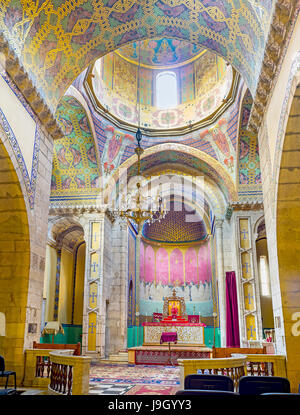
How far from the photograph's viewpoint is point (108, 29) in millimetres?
7699

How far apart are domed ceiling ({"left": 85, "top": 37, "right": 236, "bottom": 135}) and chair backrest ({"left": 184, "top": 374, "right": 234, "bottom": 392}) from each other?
10711 mm

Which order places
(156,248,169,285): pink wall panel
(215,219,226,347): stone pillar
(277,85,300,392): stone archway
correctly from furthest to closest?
(156,248,169,285): pink wall panel < (215,219,226,347): stone pillar < (277,85,300,392): stone archway

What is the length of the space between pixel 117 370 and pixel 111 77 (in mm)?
9912

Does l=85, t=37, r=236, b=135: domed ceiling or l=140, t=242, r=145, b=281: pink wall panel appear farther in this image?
l=140, t=242, r=145, b=281: pink wall panel

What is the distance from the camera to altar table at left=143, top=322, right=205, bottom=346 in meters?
13.7

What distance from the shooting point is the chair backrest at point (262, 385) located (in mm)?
3270

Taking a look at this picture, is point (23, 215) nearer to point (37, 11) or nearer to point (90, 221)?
point (37, 11)

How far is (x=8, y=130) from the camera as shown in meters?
6.07

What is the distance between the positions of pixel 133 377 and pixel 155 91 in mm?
10602

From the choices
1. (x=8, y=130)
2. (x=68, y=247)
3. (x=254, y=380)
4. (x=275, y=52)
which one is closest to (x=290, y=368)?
(x=254, y=380)

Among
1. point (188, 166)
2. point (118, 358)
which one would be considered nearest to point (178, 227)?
point (188, 166)

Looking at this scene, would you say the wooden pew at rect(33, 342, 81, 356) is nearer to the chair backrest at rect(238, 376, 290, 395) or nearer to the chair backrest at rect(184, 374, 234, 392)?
the chair backrest at rect(184, 374, 234, 392)

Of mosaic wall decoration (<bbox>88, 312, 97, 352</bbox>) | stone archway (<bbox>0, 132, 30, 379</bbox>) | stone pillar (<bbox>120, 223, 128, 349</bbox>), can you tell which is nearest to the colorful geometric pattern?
mosaic wall decoration (<bbox>88, 312, 97, 352</bbox>)

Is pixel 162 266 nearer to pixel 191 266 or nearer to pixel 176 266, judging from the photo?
pixel 176 266
